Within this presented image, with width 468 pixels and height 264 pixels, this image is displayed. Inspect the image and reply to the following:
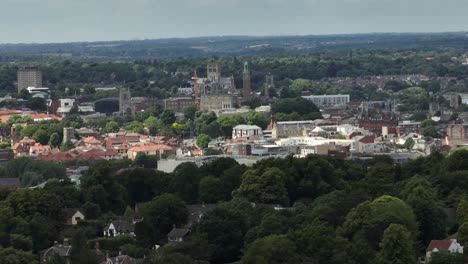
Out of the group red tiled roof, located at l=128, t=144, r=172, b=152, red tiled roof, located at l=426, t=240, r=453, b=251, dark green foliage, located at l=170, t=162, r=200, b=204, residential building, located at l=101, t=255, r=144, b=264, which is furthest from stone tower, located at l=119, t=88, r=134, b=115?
residential building, located at l=101, t=255, r=144, b=264

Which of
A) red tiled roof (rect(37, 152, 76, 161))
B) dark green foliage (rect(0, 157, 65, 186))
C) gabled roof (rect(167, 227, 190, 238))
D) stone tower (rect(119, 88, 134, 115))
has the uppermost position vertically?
gabled roof (rect(167, 227, 190, 238))

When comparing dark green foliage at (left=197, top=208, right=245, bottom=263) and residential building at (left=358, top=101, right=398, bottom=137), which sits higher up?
dark green foliage at (left=197, top=208, right=245, bottom=263)

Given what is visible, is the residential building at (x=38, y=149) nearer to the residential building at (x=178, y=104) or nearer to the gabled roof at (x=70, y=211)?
the residential building at (x=178, y=104)

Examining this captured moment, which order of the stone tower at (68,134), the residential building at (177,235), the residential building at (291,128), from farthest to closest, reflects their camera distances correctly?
the residential building at (291,128) → the stone tower at (68,134) → the residential building at (177,235)

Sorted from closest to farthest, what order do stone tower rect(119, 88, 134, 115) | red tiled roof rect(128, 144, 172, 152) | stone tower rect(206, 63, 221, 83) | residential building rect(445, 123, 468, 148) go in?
red tiled roof rect(128, 144, 172, 152) → residential building rect(445, 123, 468, 148) → stone tower rect(119, 88, 134, 115) → stone tower rect(206, 63, 221, 83)

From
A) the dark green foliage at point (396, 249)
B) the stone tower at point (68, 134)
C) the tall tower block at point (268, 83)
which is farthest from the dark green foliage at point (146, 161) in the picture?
the tall tower block at point (268, 83)

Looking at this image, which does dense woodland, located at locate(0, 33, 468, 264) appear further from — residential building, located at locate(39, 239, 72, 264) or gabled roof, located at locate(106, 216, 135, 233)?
gabled roof, located at locate(106, 216, 135, 233)

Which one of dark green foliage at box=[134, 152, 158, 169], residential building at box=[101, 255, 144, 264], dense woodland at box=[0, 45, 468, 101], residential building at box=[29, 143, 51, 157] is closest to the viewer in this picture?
residential building at box=[101, 255, 144, 264]

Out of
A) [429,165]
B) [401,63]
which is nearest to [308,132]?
[429,165]
